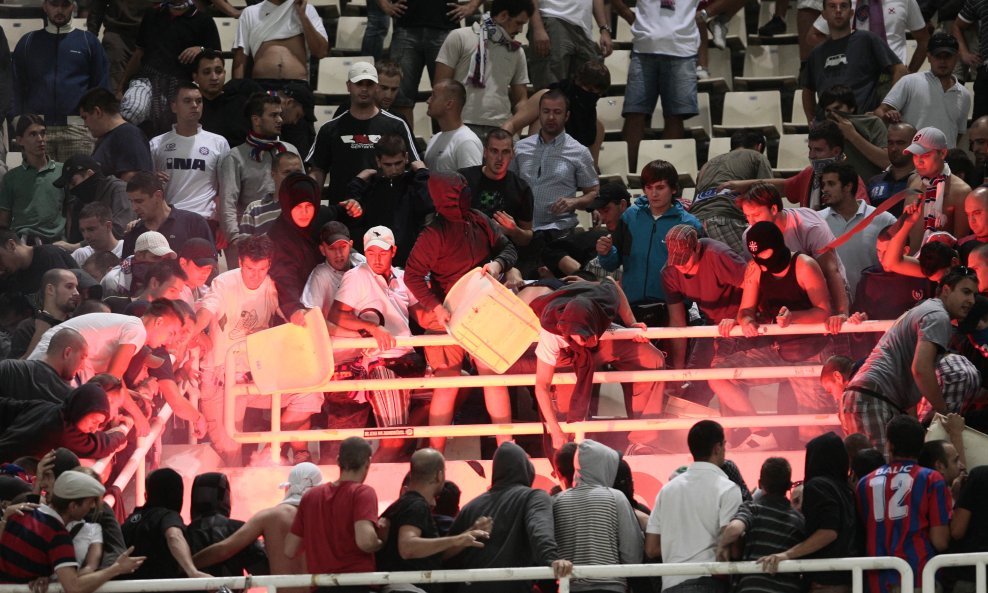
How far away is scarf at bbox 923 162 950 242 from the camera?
10.1m

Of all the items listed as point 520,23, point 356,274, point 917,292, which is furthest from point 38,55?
point 917,292

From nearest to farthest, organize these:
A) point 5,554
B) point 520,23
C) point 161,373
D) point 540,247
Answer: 1. point 5,554
2. point 161,373
3. point 540,247
4. point 520,23

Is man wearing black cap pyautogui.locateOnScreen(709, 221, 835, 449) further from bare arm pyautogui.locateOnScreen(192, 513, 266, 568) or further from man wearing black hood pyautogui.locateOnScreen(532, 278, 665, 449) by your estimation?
bare arm pyautogui.locateOnScreen(192, 513, 266, 568)

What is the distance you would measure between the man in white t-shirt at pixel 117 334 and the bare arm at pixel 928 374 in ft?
12.6

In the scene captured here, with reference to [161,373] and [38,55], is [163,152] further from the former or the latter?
[161,373]

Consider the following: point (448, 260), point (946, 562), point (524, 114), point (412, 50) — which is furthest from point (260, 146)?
point (946, 562)

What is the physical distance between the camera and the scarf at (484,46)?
12.3 metres

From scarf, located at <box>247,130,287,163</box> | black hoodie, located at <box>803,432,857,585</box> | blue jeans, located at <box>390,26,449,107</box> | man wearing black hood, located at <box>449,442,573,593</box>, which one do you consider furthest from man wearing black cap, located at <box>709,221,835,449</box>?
blue jeans, located at <box>390,26,449,107</box>

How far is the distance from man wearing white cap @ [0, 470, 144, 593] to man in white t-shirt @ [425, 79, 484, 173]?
5.07m

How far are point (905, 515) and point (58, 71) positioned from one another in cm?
801

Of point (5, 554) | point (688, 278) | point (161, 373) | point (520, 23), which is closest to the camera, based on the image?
point (5, 554)

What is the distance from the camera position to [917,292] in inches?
369

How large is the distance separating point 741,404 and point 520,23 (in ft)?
14.3

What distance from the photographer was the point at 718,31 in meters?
14.4
